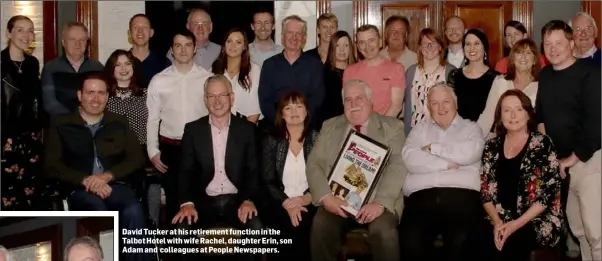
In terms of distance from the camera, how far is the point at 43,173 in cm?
435

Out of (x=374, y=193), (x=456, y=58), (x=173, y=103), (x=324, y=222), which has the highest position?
(x=456, y=58)

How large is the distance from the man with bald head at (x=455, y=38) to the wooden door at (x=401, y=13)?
83 millimetres

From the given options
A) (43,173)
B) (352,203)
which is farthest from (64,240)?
(352,203)

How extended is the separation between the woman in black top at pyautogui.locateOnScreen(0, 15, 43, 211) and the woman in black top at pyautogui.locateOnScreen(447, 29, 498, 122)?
2.10 meters

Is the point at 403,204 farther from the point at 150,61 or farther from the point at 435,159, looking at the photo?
the point at 150,61

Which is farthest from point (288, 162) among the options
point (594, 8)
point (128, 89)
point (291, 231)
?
point (594, 8)

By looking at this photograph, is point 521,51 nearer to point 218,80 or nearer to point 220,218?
point 218,80

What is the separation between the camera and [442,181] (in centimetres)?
409

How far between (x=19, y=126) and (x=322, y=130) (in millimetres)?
1537

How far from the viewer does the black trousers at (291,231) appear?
4172 millimetres

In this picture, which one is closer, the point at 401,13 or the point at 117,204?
the point at 117,204

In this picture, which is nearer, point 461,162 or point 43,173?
point 461,162

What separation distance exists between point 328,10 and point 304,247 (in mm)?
1237

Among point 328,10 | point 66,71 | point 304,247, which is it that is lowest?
point 304,247
